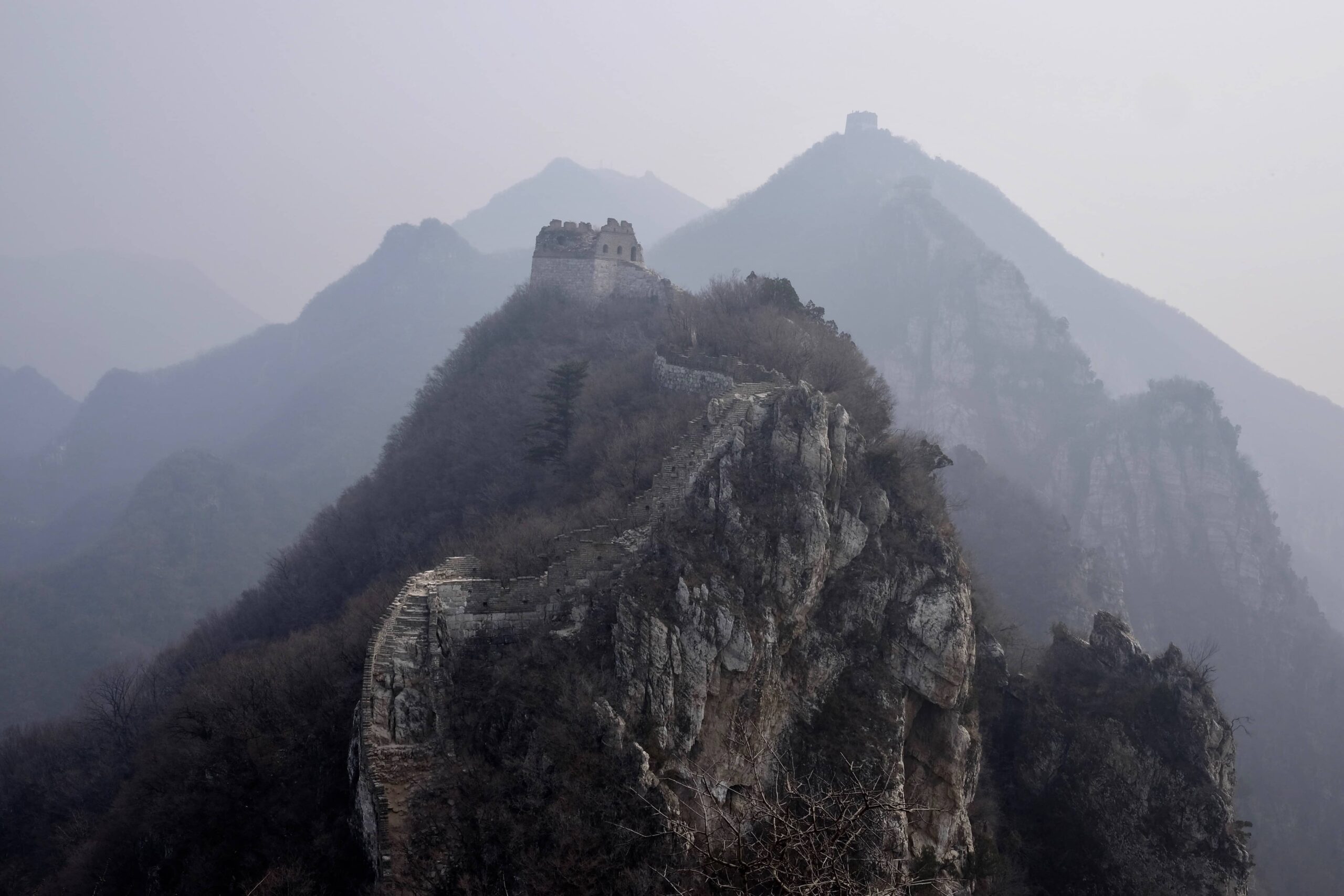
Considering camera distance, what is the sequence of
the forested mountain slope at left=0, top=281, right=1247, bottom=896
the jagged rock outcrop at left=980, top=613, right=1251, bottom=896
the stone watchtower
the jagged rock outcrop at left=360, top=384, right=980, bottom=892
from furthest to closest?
the stone watchtower < the jagged rock outcrop at left=980, top=613, right=1251, bottom=896 < the jagged rock outcrop at left=360, top=384, right=980, bottom=892 < the forested mountain slope at left=0, top=281, right=1247, bottom=896

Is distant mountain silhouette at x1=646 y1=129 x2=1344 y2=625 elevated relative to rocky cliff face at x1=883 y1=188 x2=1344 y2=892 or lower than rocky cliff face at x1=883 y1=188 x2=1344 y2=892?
elevated

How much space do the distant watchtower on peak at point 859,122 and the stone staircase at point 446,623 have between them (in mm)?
144885

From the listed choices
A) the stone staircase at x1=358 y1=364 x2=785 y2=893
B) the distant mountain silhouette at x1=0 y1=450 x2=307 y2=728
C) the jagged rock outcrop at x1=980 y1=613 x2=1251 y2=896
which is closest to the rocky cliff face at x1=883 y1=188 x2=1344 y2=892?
the jagged rock outcrop at x1=980 y1=613 x2=1251 y2=896

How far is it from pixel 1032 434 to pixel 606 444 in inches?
3334

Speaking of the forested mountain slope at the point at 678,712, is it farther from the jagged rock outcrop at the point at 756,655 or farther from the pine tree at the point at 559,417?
the pine tree at the point at 559,417

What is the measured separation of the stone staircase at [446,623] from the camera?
15.9 m

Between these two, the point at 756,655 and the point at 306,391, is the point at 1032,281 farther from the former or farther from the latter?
the point at 756,655

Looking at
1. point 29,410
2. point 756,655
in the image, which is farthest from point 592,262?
point 29,410

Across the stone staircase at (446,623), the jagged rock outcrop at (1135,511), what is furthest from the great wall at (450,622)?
the jagged rock outcrop at (1135,511)

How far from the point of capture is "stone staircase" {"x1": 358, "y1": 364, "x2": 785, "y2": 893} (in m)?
15.9

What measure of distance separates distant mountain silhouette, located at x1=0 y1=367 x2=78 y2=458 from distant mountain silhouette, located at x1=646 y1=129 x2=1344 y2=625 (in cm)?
10775

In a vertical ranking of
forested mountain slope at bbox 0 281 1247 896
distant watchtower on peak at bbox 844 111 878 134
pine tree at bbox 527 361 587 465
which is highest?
distant watchtower on peak at bbox 844 111 878 134

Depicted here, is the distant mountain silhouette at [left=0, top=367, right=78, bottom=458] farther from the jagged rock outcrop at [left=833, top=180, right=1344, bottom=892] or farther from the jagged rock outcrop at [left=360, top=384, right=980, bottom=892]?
the jagged rock outcrop at [left=360, top=384, right=980, bottom=892]

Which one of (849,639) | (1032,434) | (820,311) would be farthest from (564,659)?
(1032,434)
